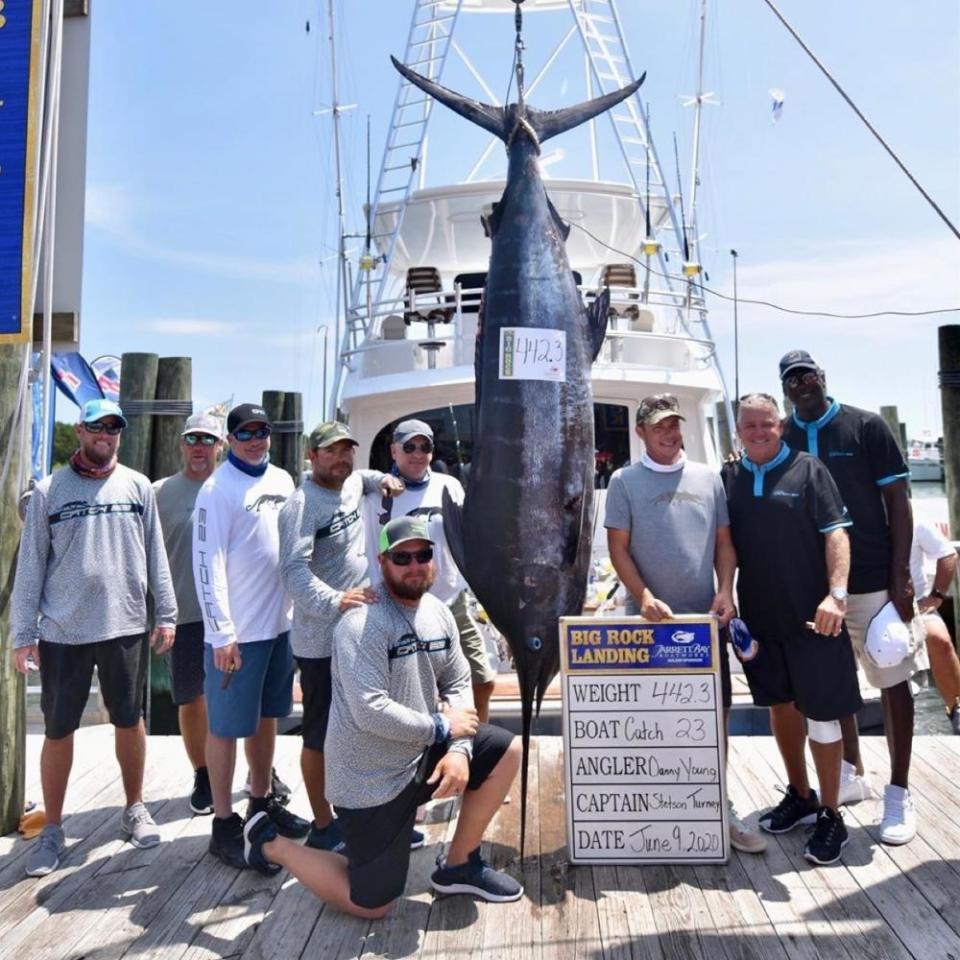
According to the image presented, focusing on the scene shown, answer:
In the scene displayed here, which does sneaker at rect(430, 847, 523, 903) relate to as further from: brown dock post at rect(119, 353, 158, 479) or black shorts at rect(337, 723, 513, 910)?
brown dock post at rect(119, 353, 158, 479)

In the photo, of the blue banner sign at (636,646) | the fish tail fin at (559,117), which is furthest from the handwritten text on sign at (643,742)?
the fish tail fin at (559,117)

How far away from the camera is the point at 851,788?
10.3 ft

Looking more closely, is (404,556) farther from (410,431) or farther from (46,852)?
(46,852)

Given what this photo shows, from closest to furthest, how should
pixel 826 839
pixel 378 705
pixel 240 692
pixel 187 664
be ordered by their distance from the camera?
pixel 378 705 < pixel 826 839 < pixel 240 692 < pixel 187 664

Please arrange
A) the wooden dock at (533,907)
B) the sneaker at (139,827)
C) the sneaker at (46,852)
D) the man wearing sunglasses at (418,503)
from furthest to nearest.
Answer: the man wearing sunglasses at (418,503)
the sneaker at (139,827)
the sneaker at (46,852)
the wooden dock at (533,907)

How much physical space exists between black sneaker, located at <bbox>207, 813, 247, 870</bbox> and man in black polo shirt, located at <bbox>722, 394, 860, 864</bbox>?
1.66m

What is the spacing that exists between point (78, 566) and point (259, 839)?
1011 mm

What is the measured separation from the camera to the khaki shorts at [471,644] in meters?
3.28

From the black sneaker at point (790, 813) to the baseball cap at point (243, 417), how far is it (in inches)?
82.1

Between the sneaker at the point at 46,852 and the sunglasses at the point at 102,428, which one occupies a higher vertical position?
the sunglasses at the point at 102,428

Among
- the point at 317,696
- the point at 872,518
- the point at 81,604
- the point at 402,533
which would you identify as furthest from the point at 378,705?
the point at 872,518

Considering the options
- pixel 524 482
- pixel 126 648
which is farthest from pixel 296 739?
pixel 524 482

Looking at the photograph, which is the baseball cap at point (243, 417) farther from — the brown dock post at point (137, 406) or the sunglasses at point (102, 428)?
the brown dock post at point (137, 406)

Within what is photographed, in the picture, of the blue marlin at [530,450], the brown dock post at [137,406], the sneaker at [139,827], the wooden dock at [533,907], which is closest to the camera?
the wooden dock at [533,907]
